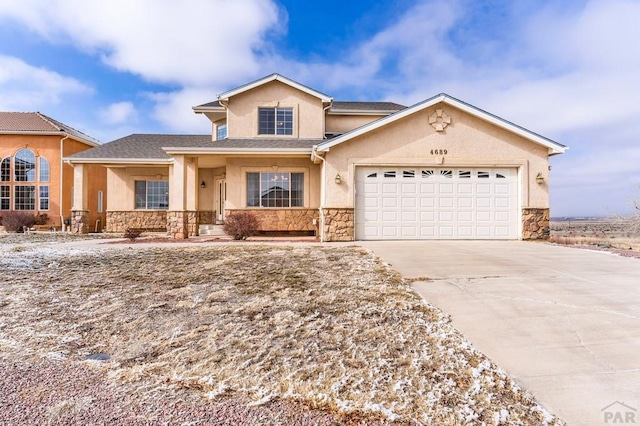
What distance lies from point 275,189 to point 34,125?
1714cm

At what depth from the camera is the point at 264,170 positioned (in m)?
14.7

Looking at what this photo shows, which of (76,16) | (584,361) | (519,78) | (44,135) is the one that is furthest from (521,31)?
(44,135)

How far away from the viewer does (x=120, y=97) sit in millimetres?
25562

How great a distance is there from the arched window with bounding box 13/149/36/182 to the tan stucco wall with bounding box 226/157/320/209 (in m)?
14.5

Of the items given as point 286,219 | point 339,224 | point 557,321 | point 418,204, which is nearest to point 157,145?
point 286,219

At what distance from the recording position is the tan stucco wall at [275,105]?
15.2 metres

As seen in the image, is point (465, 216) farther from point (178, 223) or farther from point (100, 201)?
point (100, 201)

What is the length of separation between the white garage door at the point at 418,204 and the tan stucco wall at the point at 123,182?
11509 mm

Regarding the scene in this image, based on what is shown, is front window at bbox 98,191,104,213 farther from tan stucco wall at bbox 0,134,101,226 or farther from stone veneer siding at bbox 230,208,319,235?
stone veneer siding at bbox 230,208,319,235

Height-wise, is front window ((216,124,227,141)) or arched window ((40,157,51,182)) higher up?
front window ((216,124,227,141))

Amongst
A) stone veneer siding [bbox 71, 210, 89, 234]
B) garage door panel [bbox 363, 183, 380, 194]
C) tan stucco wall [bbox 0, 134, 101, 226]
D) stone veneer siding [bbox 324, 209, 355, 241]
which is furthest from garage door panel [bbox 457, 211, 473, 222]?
tan stucco wall [bbox 0, 134, 101, 226]

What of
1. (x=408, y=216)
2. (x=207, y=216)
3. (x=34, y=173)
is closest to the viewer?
(x=408, y=216)

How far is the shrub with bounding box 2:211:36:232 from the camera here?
17812 millimetres

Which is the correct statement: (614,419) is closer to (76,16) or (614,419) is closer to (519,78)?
(76,16)
